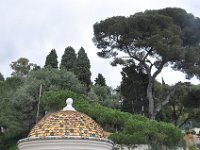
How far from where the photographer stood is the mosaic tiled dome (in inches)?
339

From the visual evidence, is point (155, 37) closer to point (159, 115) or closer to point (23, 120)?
point (159, 115)

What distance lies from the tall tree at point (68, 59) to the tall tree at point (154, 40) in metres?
8.16

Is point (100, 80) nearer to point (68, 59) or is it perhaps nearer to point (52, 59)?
point (68, 59)

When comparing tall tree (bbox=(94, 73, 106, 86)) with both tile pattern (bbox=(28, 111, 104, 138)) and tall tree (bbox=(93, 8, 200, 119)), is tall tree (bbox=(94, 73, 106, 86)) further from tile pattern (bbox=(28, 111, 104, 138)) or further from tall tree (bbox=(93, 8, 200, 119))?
tile pattern (bbox=(28, 111, 104, 138))

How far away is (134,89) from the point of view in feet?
124

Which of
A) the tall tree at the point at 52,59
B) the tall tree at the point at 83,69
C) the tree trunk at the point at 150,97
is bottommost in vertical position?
the tree trunk at the point at 150,97

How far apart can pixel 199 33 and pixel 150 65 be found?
4.69m

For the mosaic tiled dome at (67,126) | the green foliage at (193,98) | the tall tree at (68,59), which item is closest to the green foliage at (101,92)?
the tall tree at (68,59)

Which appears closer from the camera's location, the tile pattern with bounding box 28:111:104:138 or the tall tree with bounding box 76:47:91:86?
the tile pattern with bounding box 28:111:104:138

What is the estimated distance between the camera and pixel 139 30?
3603cm

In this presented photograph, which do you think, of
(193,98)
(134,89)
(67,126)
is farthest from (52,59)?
(67,126)

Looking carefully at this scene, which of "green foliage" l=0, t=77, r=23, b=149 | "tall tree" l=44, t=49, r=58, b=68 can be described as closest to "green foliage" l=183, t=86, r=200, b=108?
"green foliage" l=0, t=77, r=23, b=149

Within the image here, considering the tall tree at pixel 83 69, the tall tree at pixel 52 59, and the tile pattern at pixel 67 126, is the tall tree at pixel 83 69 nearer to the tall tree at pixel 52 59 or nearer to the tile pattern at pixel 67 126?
the tall tree at pixel 52 59

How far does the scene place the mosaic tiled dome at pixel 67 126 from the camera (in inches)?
339
